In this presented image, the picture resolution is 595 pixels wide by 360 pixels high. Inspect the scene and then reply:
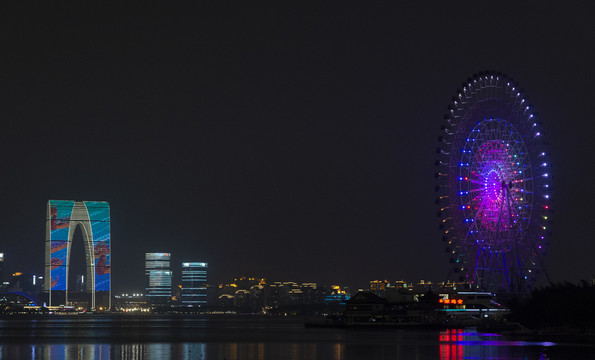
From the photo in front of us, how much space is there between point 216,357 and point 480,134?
33460 millimetres

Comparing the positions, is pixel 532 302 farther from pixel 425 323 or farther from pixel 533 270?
pixel 425 323

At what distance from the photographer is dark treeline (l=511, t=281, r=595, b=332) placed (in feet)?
258

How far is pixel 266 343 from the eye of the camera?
3199 inches

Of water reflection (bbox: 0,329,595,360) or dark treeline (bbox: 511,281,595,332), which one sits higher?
dark treeline (bbox: 511,281,595,332)

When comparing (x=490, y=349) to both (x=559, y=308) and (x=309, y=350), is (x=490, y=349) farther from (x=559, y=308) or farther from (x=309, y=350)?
(x=559, y=308)

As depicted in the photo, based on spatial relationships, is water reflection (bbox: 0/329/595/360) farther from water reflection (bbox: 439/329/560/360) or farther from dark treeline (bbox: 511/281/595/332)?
dark treeline (bbox: 511/281/595/332)

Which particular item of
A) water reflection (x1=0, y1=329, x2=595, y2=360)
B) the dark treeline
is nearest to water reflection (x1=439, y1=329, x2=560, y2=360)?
water reflection (x1=0, y1=329, x2=595, y2=360)

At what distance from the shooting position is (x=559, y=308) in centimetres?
8012

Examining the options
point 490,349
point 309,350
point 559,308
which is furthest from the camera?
point 559,308

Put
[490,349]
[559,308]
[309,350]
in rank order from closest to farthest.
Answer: [490,349] < [309,350] < [559,308]

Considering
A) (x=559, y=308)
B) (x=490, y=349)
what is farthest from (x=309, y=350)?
(x=559, y=308)

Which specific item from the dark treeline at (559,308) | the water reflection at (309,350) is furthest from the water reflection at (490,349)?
the dark treeline at (559,308)

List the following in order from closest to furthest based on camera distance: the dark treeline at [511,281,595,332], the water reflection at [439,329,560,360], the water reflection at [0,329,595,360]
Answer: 1. the water reflection at [439,329,560,360]
2. the water reflection at [0,329,595,360]
3. the dark treeline at [511,281,595,332]

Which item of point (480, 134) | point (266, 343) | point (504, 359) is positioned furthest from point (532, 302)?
point (504, 359)
